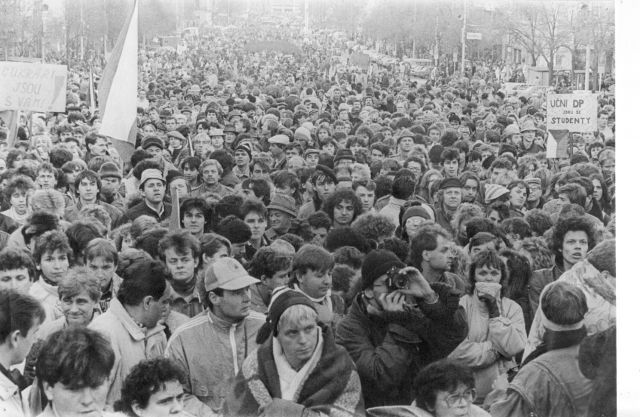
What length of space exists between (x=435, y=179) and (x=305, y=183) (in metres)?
0.76

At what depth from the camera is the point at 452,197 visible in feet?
23.0

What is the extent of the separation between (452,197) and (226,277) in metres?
1.63

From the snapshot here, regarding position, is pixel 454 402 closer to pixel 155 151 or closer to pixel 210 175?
pixel 210 175

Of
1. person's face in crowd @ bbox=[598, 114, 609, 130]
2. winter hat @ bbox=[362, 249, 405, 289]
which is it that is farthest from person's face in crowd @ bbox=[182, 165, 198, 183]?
person's face in crowd @ bbox=[598, 114, 609, 130]

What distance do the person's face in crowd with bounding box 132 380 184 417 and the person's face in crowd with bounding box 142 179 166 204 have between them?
1.72 meters

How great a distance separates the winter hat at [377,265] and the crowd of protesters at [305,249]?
0.04 ft

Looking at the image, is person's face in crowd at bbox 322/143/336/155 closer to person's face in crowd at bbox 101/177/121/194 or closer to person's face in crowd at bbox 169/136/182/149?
person's face in crowd at bbox 169/136/182/149

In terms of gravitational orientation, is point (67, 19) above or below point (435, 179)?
above

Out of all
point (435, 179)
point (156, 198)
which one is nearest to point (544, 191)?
point (435, 179)

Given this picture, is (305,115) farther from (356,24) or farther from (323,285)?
(323,285)

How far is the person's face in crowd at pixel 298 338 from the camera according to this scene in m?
5.86

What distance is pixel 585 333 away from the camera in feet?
20.2

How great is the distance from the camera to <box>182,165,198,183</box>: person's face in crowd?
291 inches

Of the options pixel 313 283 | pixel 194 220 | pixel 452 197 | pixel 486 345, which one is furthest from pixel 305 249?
pixel 452 197
